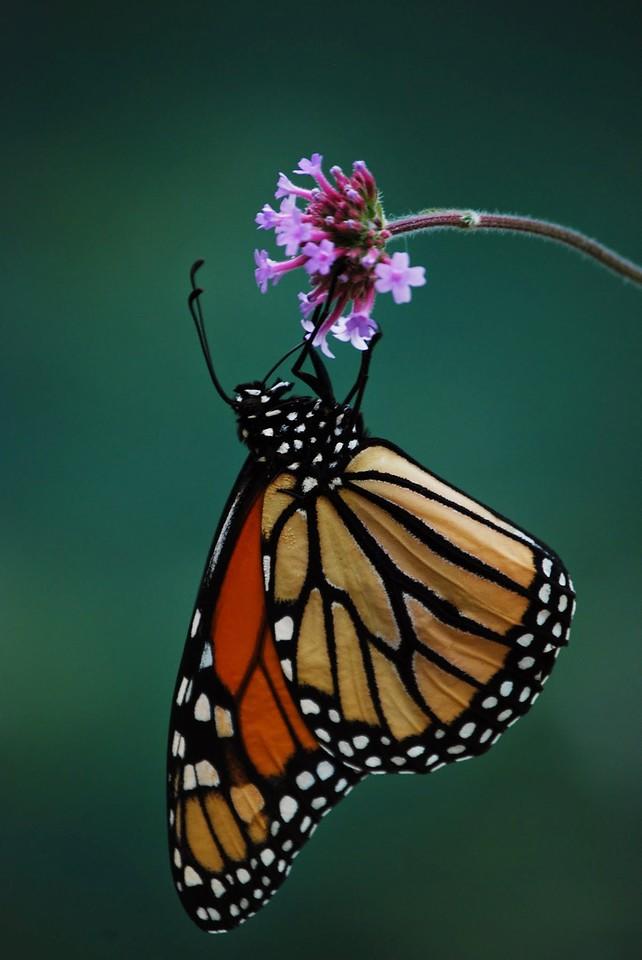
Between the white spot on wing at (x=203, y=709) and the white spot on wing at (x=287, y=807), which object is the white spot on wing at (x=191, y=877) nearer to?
the white spot on wing at (x=287, y=807)

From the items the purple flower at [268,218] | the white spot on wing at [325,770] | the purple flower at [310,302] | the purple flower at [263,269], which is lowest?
the white spot on wing at [325,770]

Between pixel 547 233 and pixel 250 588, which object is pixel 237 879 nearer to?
pixel 250 588

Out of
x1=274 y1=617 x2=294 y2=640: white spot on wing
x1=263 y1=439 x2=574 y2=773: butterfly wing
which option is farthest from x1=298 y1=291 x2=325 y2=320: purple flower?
x1=274 y1=617 x2=294 y2=640: white spot on wing

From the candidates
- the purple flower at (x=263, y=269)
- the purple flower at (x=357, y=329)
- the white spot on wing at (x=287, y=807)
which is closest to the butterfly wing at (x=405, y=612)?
the white spot on wing at (x=287, y=807)

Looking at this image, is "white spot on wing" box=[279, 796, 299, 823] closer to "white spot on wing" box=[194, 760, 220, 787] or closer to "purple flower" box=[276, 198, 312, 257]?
"white spot on wing" box=[194, 760, 220, 787]

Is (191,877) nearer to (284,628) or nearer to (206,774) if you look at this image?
(206,774)

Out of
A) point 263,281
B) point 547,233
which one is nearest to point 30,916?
point 263,281
